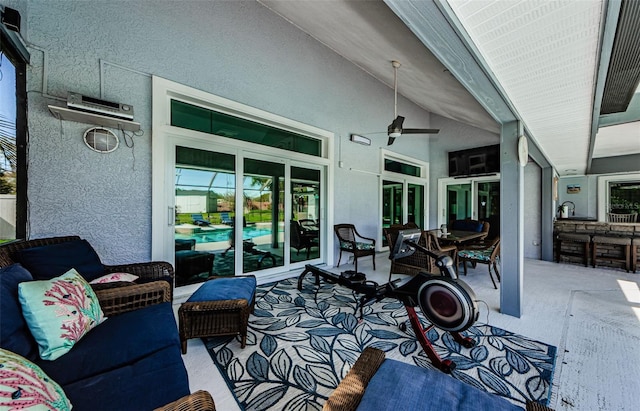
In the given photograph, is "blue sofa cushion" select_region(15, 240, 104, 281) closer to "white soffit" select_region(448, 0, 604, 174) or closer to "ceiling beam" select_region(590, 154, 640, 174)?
"white soffit" select_region(448, 0, 604, 174)

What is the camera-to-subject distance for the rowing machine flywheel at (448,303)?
5.45 feet

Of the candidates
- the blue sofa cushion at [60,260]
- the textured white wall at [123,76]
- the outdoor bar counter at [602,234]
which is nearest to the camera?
the blue sofa cushion at [60,260]

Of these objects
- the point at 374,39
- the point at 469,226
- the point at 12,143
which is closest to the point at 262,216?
the point at 12,143

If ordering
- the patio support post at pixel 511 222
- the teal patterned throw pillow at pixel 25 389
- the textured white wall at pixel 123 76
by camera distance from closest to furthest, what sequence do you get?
the teal patterned throw pillow at pixel 25 389 < the textured white wall at pixel 123 76 < the patio support post at pixel 511 222

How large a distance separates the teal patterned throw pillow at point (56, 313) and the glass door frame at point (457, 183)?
7989 millimetres

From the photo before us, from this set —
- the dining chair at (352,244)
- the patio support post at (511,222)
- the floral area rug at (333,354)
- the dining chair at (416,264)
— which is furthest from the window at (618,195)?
the floral area rug at (333,354)

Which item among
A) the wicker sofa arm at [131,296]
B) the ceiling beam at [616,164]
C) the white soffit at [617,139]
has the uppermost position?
the white soffit at [617,139]

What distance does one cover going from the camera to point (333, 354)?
2.12 meters

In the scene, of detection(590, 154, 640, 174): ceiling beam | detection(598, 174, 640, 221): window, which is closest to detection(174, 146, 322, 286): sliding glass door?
detection(590, 154, 640, 174): ceiling beam

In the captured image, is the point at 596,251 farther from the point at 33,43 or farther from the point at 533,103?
the point at 33,43

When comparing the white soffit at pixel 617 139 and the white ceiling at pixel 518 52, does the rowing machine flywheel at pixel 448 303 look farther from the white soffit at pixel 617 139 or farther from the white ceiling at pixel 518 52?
the white soffit at pixel 617 139

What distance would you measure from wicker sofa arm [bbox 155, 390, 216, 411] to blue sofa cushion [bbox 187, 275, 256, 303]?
4.26 ft

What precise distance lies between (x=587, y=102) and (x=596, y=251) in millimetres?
4320

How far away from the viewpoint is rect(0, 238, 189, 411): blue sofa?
41.4 inches
